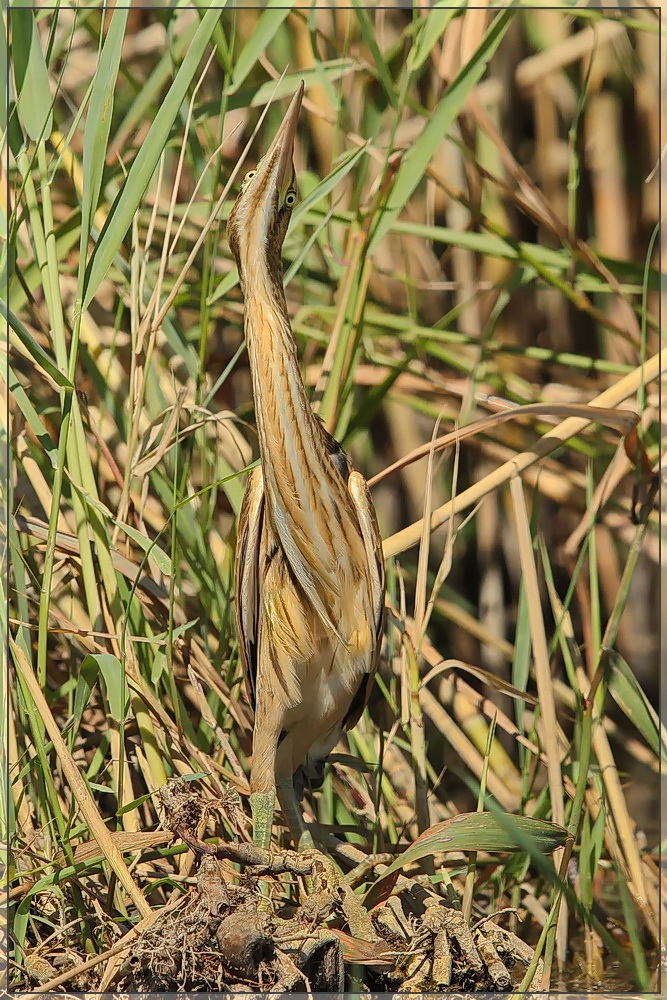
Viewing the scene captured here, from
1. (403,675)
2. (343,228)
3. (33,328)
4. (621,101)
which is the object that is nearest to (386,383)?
(343,228)

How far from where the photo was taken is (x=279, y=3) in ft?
4.16

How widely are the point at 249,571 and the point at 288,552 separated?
0.30ft

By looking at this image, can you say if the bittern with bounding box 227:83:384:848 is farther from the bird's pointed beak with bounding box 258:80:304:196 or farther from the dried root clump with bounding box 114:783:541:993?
the dried root clump with bounding box 114:783:541:993

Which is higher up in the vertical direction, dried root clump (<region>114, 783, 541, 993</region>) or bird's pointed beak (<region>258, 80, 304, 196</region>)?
bird's pointed beak (<region>258, 80, 304, 196</region>)

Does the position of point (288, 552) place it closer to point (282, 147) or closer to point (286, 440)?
point (286, 440)

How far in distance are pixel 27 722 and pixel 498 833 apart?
0.58 meters

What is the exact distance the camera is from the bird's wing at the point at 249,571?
1188 mm

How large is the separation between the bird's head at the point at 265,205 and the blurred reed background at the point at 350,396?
0.13m

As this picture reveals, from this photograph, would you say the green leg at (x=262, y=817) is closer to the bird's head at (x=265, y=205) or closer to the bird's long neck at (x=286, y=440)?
the bird's long neck at (x=286, y=440)

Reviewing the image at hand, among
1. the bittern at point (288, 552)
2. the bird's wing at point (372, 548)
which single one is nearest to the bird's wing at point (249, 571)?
the bittern at point (288, 552)

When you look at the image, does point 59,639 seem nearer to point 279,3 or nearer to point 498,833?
point 498,833

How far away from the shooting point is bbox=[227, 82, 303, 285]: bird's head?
3.36 feet

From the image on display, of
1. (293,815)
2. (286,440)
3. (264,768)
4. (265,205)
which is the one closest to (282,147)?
(265,205)

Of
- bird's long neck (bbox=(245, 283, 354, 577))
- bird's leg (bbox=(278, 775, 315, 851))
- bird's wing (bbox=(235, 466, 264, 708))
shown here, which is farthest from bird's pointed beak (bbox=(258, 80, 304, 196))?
bird's leg (bbox=(278, 775, 315, 851))
